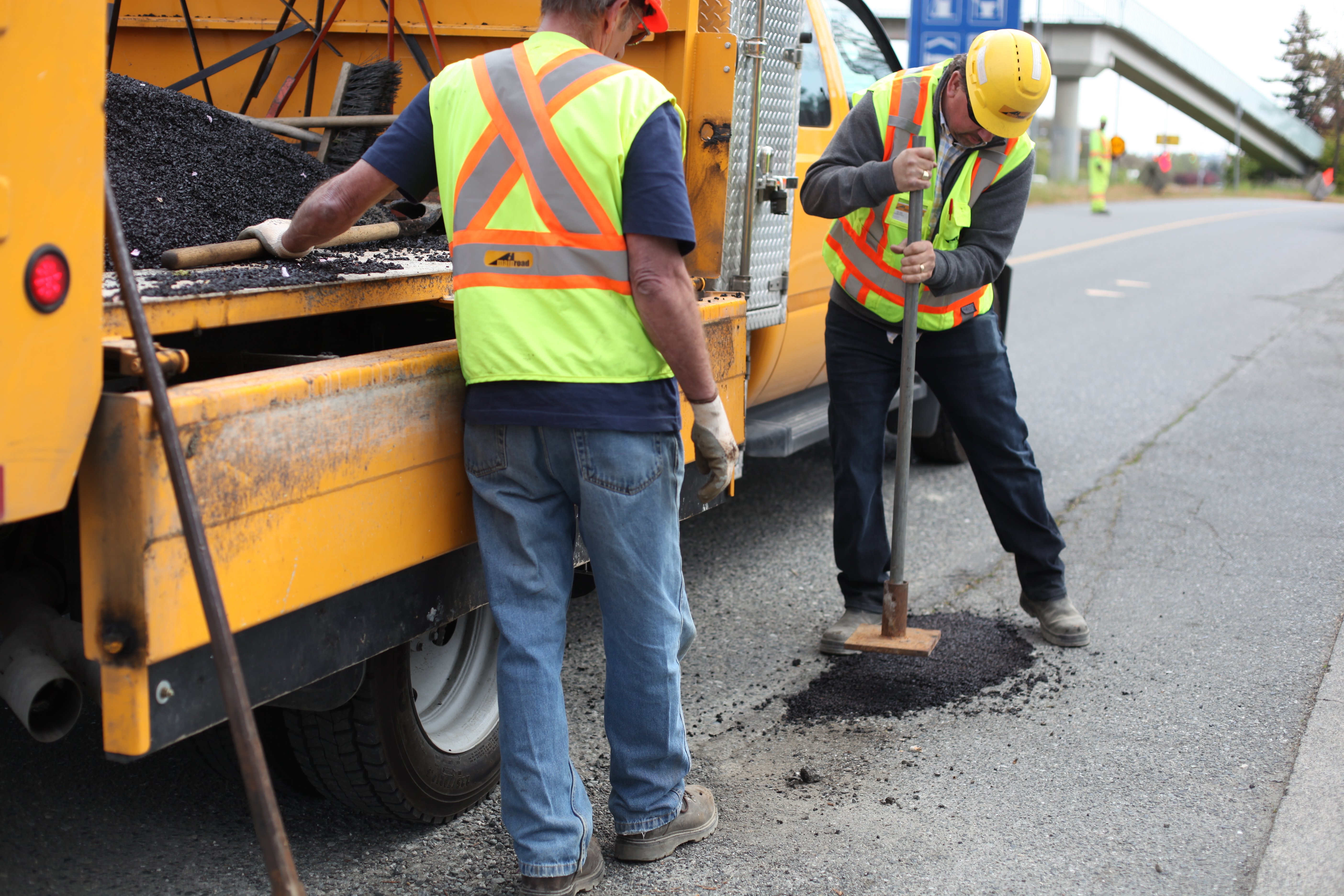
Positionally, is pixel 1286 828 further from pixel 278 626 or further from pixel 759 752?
pixel 278 626

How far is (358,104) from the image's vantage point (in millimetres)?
3975

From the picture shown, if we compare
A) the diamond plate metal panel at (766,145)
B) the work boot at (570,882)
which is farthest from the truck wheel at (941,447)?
the work boot at (570,882)

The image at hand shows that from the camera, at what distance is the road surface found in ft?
9.32

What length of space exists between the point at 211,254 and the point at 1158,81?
5528 cm

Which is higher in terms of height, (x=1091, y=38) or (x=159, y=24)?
(x=1091, y=38)

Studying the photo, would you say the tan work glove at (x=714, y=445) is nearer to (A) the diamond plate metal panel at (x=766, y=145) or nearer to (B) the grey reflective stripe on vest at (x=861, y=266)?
(A) the diamond plate metal panel at (x=766, y=145)

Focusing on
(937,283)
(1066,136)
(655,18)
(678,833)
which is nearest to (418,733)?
(678,833)

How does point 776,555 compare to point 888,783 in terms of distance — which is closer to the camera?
point 888,783

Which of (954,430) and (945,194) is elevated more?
(945,194)

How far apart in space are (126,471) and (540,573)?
3.09ft

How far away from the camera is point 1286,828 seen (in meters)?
2.99

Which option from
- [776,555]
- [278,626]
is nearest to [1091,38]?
[776,555]

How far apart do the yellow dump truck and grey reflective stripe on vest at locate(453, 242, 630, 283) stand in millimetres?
257

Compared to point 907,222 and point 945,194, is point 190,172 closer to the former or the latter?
point 907,222
